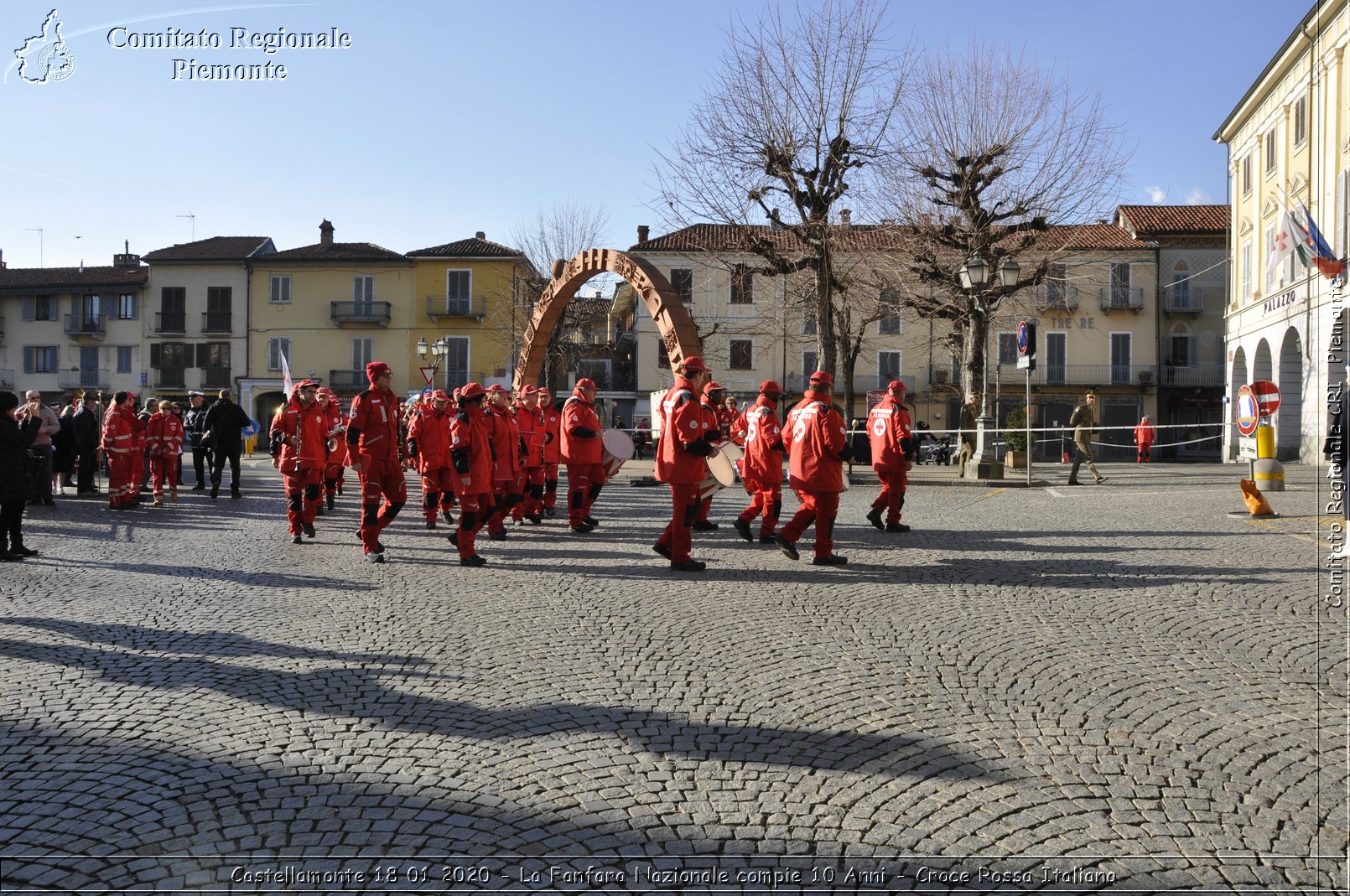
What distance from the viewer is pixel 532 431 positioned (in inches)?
532

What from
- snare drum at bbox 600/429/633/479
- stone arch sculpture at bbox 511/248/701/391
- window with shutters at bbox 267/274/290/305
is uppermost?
window with shutters at bbox 267/274/290/305

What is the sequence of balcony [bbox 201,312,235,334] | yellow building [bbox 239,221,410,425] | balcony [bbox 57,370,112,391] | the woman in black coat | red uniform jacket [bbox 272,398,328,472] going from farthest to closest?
1. balcony [bbox 57,370,112,391]
2. balcony [bbox 201,312,235,334]
3. yellow building [bbox 239,221,410,425]
4. red uniform jacket [bbox 272,398,328,472]
5. the woman in black coat

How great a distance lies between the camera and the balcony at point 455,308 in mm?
53562

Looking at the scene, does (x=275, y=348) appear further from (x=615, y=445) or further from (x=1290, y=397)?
(x=615, y=445)

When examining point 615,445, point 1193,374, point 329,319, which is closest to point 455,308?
point 329,319

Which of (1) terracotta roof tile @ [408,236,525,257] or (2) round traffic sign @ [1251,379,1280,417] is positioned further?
(1) terracotta roof tile @ [408,236,525,257]

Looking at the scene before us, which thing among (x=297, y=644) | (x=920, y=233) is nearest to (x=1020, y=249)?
(x=920, y=233)

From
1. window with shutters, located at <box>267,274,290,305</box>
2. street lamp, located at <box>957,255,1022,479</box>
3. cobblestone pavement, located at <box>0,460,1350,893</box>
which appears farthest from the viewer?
window with shutters, located at <box>267,274,290,305</box>

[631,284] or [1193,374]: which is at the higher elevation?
[1193,374]

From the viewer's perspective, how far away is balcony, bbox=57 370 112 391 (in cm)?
5591

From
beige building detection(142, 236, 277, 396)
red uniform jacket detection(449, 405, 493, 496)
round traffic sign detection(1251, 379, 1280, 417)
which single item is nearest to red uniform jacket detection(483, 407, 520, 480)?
red uniform jacket detection(449, 405, 493, 496)

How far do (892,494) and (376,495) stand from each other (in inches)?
226

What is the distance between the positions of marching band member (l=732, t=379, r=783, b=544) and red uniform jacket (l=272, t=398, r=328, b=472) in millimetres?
4850

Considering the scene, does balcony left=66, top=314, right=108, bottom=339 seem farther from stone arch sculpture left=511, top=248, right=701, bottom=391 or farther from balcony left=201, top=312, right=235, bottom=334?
stone arch sculpture left=511, top=248, right=701, bottom=391
